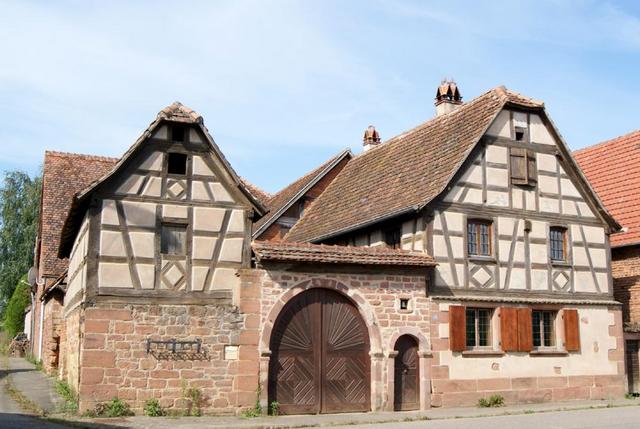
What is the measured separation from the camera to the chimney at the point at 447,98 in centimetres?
2656

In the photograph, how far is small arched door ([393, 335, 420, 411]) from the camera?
62.4ft

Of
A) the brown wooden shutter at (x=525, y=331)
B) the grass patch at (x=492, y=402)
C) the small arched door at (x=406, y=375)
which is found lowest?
the grass patch at (x=492, y=402)

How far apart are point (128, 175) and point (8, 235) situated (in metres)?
40.1

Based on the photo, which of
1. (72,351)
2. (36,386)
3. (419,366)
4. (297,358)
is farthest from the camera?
(36,386)

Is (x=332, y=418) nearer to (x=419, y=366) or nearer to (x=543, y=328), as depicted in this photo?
(x=419, y=366)

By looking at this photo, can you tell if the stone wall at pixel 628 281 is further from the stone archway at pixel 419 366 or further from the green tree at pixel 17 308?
the green tree at pixel 17 308

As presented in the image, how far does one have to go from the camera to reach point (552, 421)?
15977 millimetres

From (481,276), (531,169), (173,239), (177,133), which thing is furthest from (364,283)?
(531,169)

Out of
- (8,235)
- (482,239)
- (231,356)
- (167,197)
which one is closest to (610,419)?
(482,239)

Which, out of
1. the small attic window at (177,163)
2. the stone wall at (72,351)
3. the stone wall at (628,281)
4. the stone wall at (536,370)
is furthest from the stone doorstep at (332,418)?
the small attic window at (177,163)

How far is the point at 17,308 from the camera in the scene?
50219mm

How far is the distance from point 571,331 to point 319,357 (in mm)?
7582

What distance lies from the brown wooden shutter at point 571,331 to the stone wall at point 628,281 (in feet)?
10.6

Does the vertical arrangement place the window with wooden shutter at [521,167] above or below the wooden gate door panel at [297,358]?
above
